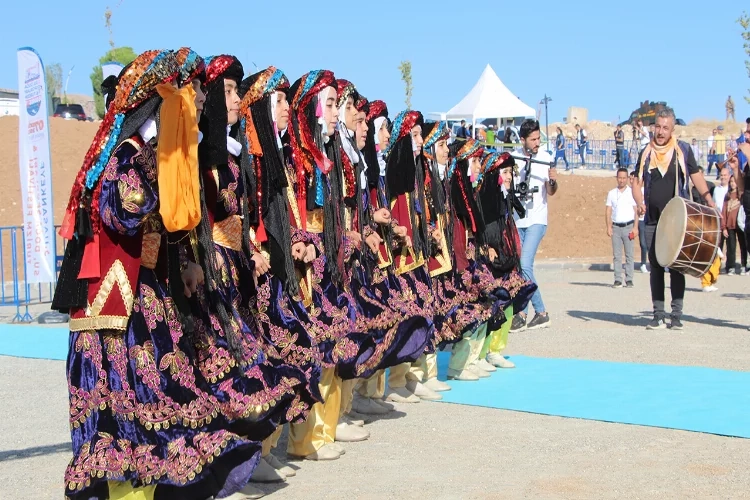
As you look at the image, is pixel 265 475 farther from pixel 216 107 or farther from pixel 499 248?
pixel 499 248

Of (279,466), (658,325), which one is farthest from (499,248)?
(279,466)

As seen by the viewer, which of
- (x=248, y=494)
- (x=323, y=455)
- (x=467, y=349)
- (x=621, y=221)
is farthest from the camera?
(x=621, y=221)

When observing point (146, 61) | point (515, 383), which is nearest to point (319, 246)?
point (146, 61)

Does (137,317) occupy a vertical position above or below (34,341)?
above

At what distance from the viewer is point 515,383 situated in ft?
26.3

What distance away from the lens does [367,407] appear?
700 cm

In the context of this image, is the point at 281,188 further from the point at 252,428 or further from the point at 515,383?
the point at 515,383

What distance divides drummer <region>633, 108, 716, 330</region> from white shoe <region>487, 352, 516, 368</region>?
2.49 metres

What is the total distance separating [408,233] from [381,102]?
0.90 metres

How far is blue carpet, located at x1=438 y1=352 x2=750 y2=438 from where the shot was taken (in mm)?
6582

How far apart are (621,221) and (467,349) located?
28.0 ft

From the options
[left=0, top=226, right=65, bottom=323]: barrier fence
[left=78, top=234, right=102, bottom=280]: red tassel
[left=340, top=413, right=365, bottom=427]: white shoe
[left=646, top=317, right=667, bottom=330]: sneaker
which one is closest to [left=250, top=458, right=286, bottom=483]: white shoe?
[left=340, top=413, right=365, bottom=427]: white shoe

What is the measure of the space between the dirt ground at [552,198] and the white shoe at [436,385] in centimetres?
1717

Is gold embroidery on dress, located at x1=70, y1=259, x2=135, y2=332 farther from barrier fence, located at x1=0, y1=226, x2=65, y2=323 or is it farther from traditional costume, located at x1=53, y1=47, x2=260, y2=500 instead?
barrier fence, located at x1=0, y1=226, x2=65, y2=323
